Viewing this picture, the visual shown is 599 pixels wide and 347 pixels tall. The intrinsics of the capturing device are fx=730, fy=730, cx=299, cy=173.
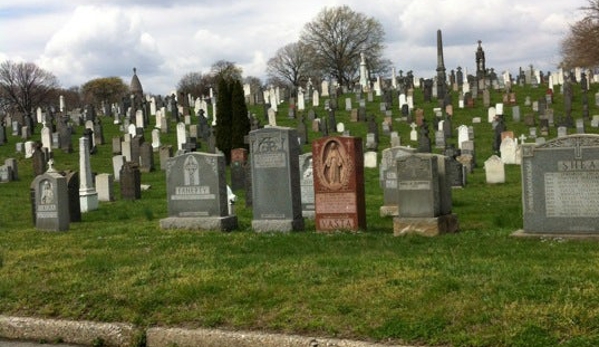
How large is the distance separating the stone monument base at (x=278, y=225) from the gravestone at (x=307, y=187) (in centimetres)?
313

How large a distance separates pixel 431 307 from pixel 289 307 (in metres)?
1.28

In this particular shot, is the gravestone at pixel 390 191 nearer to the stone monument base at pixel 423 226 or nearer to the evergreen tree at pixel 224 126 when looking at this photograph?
the stone monument base at pixel 423 226

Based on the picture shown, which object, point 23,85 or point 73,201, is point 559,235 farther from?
point 23,85

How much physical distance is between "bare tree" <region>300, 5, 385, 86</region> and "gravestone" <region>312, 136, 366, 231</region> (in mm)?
79180

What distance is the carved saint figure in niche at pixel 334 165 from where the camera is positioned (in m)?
12.0

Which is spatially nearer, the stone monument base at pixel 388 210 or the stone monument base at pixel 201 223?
the stone monument base at pixel 201 223

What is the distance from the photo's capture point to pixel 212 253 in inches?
374

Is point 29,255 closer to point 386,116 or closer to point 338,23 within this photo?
point 386,116

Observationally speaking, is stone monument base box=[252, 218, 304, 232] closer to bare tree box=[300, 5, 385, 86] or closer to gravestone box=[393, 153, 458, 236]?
gravestone box=[393, 153, 458, 236]

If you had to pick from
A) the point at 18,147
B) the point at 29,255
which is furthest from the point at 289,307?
the point at 18,147

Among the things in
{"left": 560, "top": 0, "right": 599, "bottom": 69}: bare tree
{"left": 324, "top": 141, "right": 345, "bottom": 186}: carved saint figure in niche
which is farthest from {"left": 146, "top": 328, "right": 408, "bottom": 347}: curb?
{"left": 560, "top": 0, "right": 599, "bottom": 69}: bare tree

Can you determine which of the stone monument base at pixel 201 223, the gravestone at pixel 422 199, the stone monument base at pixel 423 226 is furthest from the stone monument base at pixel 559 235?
the stone monument base at pixel 201 223

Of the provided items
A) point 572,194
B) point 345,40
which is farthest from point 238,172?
point 345,40

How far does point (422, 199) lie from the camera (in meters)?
11.4
